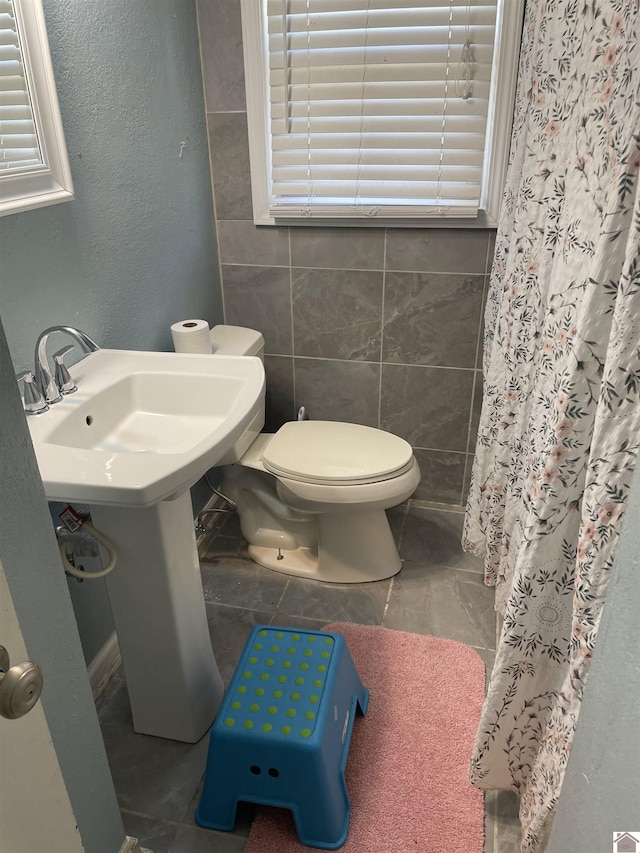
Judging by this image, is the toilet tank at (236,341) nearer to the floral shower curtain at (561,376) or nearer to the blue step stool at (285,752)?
the floral shower curtain at (561,376)

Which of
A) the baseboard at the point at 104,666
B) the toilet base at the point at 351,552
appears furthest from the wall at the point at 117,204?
the toilet base at the point at 351,552

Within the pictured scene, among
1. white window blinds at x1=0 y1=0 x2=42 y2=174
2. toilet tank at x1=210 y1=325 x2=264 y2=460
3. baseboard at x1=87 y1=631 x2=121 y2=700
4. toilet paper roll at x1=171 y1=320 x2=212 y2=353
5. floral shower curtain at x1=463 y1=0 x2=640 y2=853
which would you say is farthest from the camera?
toilet tank at x1=210 y1=325 x2=264 y2=460

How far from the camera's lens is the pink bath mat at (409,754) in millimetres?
1380

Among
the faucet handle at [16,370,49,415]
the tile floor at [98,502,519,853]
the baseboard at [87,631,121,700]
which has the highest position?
the faucet handle at [16,370,49,415]

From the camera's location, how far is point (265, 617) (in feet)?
6.54

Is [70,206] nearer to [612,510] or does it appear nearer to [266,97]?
[266,97]

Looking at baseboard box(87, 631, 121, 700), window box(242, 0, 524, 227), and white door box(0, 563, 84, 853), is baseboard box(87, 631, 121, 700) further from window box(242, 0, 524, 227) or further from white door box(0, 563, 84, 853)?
window box(242, 0, 524, 227)

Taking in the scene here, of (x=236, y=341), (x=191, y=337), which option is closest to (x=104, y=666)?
(x=191, y=337)

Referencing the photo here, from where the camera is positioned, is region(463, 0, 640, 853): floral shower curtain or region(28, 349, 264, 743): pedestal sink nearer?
region(463, 0, 640, 853): floral shower curtain

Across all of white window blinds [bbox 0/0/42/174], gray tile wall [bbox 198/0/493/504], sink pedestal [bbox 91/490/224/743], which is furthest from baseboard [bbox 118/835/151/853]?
gray tile wall [bbox 198/0/493/504]

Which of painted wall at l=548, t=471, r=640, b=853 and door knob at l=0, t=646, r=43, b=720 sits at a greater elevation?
door knob at l=0, t=646, r=43, b=720

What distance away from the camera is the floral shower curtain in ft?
2.61

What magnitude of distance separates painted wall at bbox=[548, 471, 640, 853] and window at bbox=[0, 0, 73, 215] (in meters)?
1.29

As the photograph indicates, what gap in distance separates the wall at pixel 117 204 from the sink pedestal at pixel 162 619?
0.23m
